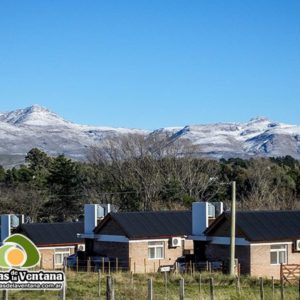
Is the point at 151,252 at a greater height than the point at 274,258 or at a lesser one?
greater

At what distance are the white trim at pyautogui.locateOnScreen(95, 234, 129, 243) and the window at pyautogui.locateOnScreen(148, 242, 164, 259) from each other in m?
1.51

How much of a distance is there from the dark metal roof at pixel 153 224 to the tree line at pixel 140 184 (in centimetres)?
2486

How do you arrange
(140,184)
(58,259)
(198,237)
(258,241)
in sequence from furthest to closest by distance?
(140,184), (58,259), (198,237), (258,241)

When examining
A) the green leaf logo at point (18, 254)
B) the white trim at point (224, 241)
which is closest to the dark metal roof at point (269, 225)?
the white trim at point (224, 241)

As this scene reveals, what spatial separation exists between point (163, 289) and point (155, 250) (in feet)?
50.1

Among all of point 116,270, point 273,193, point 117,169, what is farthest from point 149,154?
point 116,270

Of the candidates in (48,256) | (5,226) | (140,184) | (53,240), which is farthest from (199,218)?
(140,184)

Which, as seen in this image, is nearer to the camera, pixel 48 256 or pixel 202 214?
pixel 202 214

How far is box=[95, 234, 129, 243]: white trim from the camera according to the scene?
44938 millimetres

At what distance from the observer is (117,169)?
262 feet

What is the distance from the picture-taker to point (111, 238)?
46062 millimetres

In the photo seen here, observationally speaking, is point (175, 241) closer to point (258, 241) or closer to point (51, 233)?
point (258, 241)

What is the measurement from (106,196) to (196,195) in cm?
884

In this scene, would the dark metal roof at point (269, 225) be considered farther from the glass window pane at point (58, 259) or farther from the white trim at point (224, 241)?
the glass window pane at point (58, 259)
